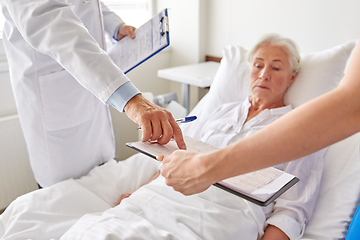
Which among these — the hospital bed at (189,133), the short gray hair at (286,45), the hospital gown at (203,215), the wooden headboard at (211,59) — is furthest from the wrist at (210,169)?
the wooden headboard at (211,59)

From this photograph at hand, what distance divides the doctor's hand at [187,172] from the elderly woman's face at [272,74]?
841 mm

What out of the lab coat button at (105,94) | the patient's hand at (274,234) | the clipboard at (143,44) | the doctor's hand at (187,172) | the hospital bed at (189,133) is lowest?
the patient's hand at (274,234)

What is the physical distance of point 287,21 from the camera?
6.37 feet

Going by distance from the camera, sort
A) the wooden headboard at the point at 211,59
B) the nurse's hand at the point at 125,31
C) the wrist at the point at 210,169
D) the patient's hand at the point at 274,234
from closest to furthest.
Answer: the wrist at the point at 210,169 < the patient's hand at the point at 274,234 < the nurse's hand at the point at 125,31 < the wooden headboard at the point at 211,59

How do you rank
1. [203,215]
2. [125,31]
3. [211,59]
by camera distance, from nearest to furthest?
[203,215] → [125,31] → [211,59]

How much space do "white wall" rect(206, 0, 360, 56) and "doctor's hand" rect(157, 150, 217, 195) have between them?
1437 mm

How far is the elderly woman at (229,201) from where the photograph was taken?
1.00 metres

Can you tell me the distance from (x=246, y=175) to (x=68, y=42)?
2.27 feet

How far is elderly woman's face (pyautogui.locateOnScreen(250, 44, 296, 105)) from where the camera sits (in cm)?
150

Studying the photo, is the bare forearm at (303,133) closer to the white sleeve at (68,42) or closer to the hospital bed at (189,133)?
the white sleeve at (68,42)

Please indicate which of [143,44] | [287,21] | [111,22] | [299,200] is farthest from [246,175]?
[287,21]

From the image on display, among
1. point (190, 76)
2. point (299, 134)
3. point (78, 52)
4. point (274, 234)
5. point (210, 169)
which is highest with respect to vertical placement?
point (78, 52)

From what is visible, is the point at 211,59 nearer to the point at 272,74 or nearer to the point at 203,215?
the point at 272,74

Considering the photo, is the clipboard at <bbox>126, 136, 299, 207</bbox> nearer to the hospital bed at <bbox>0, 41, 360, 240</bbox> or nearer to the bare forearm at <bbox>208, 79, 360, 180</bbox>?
the bare forearm at <bbox>208, 79, 360, 180</bbox>
